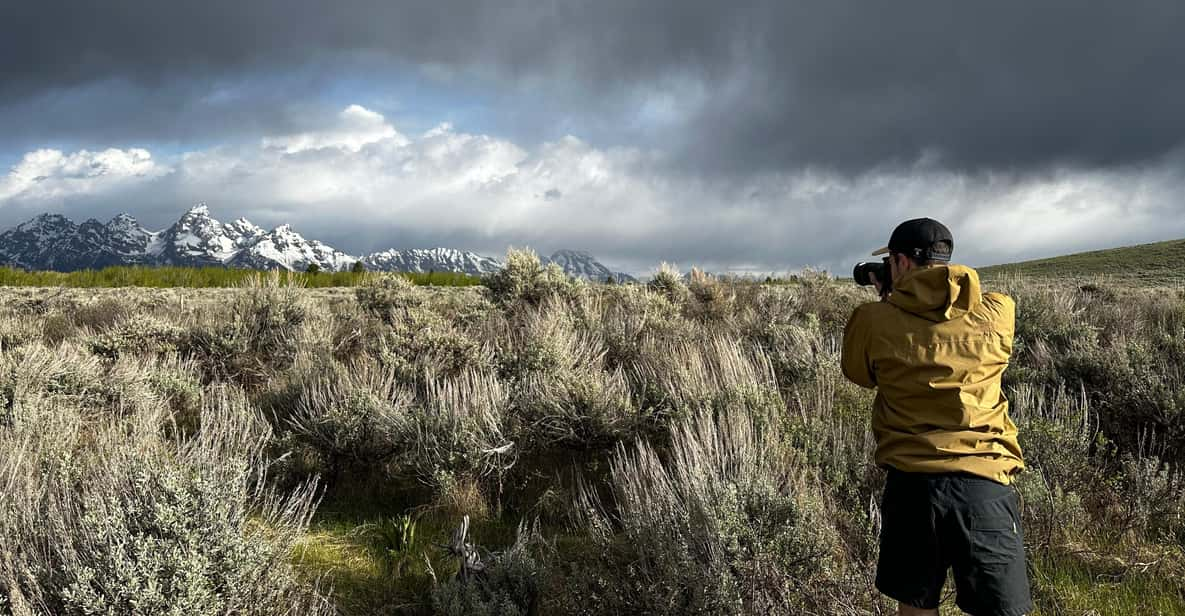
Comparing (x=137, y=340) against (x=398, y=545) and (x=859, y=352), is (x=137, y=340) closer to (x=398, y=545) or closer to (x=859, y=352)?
(x=398, y=545)

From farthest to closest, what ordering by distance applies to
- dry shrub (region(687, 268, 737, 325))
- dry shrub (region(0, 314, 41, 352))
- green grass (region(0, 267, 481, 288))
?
green grass (region(0, 267, 481, 288)) < dry shrub (region(687, 268, 737, 325)) < dry shrub (region(0, 314, 41, 352))

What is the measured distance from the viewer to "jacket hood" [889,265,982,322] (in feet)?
8.04

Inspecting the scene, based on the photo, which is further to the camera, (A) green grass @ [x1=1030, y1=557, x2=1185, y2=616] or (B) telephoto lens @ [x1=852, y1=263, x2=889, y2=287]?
(A) green grass @ [x1=1030, y1=557, x2=1185, y2=616]

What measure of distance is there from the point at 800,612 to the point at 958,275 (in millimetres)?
1736

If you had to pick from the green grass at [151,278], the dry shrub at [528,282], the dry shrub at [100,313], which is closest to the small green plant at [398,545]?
the dry shrub at [528,282]

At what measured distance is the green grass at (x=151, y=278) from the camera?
16.9m

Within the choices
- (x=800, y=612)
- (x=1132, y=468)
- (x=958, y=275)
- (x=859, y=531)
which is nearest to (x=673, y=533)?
(x=800, y=612)

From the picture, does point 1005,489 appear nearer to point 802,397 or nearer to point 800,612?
point 800,612

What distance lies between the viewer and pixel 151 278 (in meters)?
18.2

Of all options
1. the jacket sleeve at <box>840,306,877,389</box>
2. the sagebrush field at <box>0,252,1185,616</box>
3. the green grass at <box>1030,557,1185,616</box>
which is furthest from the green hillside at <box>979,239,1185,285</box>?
the jacket sleeve at <box>840,306,877,389</box>

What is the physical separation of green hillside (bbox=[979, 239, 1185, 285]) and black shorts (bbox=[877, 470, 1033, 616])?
20.8 metres

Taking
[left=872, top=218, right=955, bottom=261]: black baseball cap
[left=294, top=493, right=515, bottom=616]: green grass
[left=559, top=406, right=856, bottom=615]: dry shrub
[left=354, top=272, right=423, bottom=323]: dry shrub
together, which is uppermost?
[left=872, top=218, right=955, bottom=261]: black baseball cap

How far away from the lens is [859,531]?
369cm

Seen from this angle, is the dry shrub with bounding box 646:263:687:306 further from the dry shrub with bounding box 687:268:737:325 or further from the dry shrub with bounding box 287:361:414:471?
the dry shrub with bounding box 287:361:414:471
